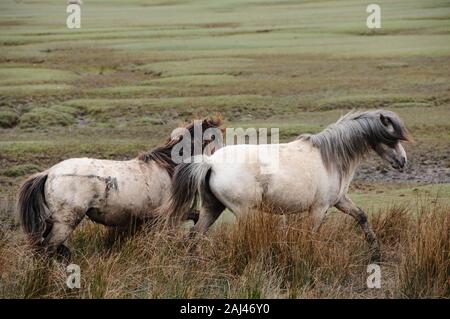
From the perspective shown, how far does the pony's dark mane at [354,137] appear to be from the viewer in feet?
28.7

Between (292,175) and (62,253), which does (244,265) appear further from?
(62,253)

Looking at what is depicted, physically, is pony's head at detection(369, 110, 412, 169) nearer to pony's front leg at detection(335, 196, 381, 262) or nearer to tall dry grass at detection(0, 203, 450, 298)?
pony's front leg at detection(335, 196, 381, 262)

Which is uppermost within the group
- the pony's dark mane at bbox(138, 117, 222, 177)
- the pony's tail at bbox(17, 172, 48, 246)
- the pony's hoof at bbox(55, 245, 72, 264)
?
the pony's dark mane at bbox(138, 117, 222, 177)

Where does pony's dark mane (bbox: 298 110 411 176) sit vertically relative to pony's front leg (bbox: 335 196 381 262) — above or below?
above

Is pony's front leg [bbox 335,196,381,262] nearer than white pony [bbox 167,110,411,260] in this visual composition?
No

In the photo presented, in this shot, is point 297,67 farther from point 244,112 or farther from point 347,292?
point 347,292

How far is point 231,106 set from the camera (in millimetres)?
21109

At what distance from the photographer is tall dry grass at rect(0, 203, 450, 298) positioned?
6988mm

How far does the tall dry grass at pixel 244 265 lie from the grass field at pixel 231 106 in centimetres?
2

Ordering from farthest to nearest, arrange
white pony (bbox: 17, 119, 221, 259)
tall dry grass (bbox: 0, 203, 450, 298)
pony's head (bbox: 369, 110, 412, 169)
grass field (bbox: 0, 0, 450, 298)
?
pony's head (bbox: 369, 110, 412, 169)
white pony (bbox: 17, 119, 221, 259)
grass field (bbox: 0, 0, 450, 298)
tall dry grass (bbox: 0, 203, 450, 298)

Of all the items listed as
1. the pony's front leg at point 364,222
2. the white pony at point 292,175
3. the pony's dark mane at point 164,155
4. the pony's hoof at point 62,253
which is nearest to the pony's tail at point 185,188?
the white pony at point 292,175

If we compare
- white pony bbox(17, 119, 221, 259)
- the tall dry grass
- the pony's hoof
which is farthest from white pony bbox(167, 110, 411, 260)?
the pony's hoof

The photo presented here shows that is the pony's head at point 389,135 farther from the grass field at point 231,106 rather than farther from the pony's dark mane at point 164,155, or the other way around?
the pony's dark mane at point 164,155

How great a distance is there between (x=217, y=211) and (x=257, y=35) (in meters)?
33.2
